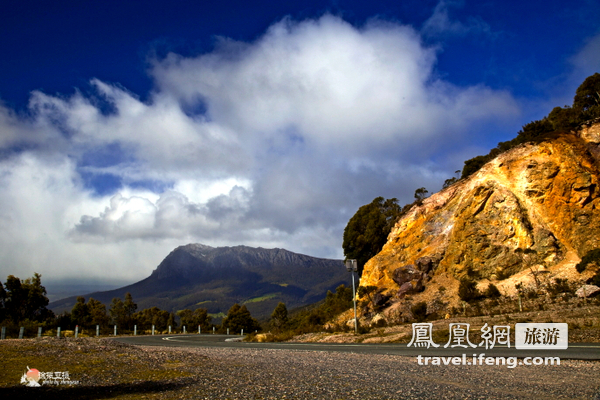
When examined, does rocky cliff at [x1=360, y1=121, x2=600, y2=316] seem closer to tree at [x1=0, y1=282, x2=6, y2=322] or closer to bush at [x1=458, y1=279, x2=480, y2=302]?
bush at [x1=458, y1=279, x2=480, y2=302]

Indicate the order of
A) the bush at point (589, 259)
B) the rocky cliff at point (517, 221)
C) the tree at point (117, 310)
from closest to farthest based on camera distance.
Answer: the bush at point (589, 259) < the rocky cliff at point (517, 221) < the tree at point (117, 310)

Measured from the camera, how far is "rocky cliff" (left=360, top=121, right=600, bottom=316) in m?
30.9

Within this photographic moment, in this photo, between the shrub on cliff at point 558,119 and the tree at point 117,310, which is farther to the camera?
the tree at point 117,310

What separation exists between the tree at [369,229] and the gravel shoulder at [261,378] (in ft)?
135

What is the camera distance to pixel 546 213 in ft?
107

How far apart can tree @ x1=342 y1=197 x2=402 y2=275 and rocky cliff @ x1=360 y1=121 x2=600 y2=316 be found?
448 inches

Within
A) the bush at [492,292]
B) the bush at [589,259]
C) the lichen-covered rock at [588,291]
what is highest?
the bush at [589,259]

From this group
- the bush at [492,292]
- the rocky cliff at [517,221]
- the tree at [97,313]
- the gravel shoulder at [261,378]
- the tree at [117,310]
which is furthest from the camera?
the tree at [117,310]

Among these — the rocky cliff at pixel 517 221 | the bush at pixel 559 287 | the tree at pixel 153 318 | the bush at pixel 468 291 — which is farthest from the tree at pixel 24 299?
the bush at pixel 559 287

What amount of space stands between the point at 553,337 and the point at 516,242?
68.4 ft

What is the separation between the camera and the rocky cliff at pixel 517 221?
30.9 meters

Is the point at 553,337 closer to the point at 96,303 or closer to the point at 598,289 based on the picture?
the point at 598,289

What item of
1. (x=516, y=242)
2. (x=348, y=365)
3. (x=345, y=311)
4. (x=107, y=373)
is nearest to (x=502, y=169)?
(x=516, y=242)

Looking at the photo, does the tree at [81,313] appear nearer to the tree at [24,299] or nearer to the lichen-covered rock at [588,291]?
the tree at [24,299]
